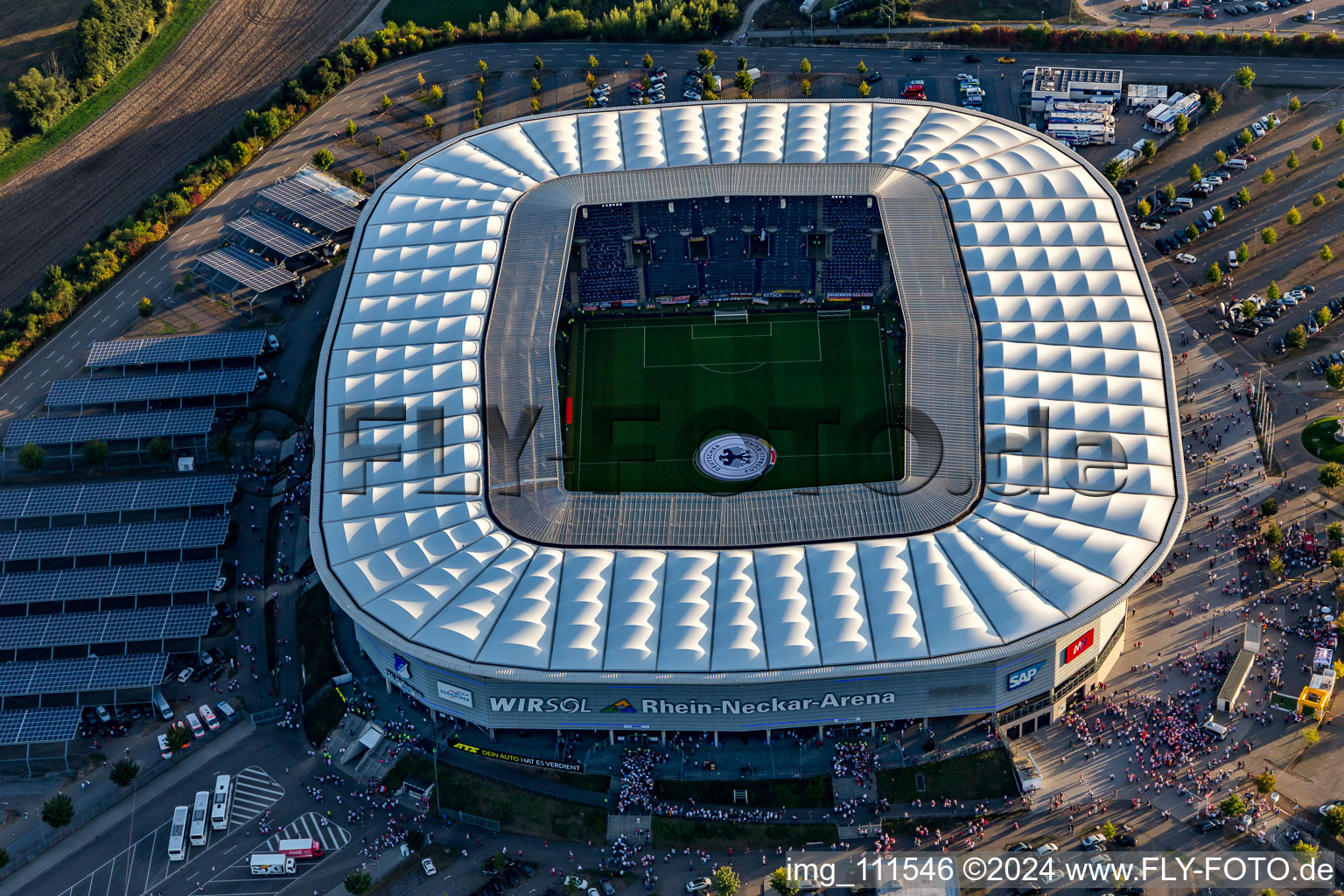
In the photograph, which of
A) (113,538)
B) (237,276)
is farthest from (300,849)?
(237,276)

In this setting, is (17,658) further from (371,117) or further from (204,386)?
(371,117)

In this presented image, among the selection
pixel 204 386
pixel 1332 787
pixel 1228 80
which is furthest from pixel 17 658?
pixel 1228 80

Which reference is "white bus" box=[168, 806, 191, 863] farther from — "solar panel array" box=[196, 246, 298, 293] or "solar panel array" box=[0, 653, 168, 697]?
"solar panel array" box=[196, 246, 298, 293]

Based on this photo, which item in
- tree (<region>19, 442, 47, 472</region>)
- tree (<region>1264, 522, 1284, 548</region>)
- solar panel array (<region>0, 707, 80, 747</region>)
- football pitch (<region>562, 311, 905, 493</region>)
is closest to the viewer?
solar panel array (<region>0, 707, 80, 747</region>)

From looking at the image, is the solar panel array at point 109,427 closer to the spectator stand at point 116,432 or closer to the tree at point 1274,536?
the spectator stand at point 116,432

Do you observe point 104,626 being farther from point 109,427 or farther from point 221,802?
point 109,427

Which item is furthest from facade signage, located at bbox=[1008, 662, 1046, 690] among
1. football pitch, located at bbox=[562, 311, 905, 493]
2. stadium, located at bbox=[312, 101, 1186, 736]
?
football pitch, located at bbox=[562, 311, 905, 493]
